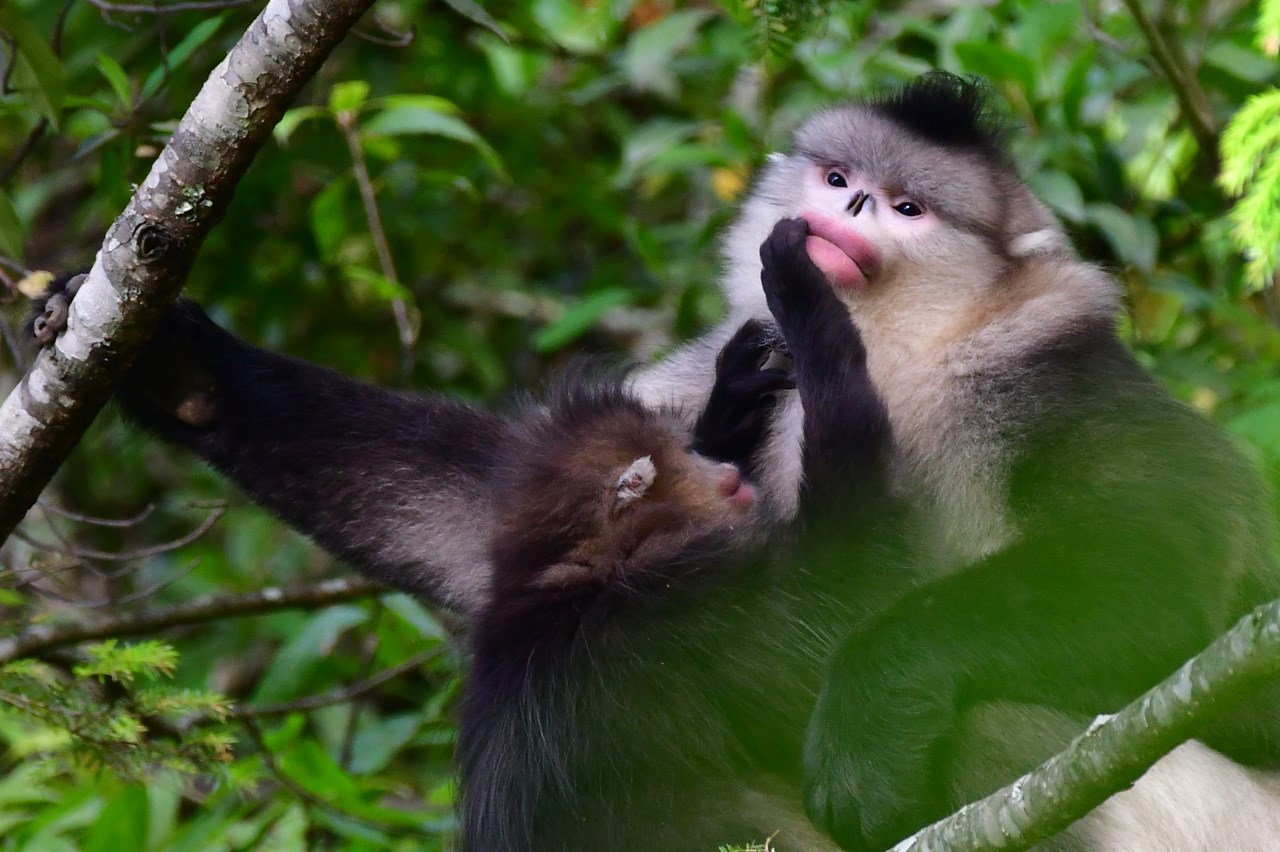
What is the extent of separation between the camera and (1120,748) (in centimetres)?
158

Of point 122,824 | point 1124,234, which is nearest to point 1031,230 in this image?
point 1124,234

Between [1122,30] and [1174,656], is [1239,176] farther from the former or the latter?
[1122,30]

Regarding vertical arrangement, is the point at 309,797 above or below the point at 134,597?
below

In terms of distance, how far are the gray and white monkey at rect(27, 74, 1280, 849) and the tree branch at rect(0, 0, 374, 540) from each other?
0.41m

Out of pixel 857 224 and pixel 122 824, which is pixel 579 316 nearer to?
pixel 857 224

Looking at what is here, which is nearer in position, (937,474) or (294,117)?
(937,474)

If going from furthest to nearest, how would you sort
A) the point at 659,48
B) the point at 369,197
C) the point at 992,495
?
the point at 659,48
the point at 369,197
the point at 992,495

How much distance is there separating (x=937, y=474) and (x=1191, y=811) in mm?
704

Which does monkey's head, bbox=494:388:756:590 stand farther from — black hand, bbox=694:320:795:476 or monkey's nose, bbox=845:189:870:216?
monkey's nose, bbox=845:189:870:216

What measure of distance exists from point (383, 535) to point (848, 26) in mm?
2201

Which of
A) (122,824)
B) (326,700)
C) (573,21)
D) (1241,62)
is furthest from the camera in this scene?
(573,21)

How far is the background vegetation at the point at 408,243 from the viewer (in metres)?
3.26

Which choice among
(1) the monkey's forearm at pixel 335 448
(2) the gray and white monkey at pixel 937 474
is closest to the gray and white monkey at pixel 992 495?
(2) the gray and white monkey at pixel 937 474

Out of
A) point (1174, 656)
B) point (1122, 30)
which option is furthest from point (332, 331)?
point (1174, 656)
